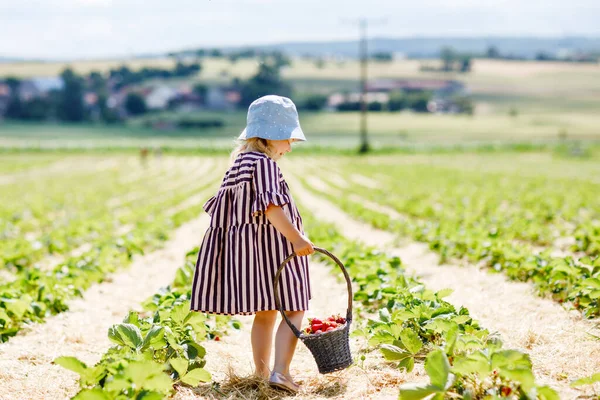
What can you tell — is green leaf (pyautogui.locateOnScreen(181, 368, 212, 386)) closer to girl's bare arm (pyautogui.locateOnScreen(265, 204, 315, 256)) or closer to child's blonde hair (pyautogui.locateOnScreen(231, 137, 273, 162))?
girl's bare arm (pyautogui.locateOnScreen(265, 204, 315, 256))

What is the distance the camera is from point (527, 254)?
23.4 feet

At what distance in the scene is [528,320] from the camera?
17.4 feet

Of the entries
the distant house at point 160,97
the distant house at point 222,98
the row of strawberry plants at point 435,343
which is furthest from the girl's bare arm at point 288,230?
the distant house at point 160,97

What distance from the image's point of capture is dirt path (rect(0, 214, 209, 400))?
4.19 meters

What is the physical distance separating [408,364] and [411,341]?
0.47 ft

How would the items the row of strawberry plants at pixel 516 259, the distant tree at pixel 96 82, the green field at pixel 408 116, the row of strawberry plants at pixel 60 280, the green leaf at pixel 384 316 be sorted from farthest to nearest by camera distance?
the distant tree at pixel 96 82 < the green field at pixel 408 116 < the row of strawberry plants at pixel 60 280 < the row of strawberry plants at pixel 516 259 < the green leaf at pixel 384 316

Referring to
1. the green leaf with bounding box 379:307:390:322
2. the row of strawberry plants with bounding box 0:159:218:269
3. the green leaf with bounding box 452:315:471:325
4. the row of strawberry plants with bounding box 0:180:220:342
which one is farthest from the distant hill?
the green leaf with bounding box 452:315:471:325

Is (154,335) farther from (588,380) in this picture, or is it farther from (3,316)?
(588,380)

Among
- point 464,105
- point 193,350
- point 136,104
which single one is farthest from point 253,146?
point 136,104

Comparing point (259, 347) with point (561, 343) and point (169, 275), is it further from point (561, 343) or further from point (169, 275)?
point (169, 275)

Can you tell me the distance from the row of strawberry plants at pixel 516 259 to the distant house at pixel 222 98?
246ft

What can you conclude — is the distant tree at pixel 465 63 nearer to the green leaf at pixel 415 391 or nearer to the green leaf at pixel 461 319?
the green leaf at pixel 461 319

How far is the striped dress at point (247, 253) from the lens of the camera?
4.12 meters

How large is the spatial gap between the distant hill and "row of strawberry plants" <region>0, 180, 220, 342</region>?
118m
